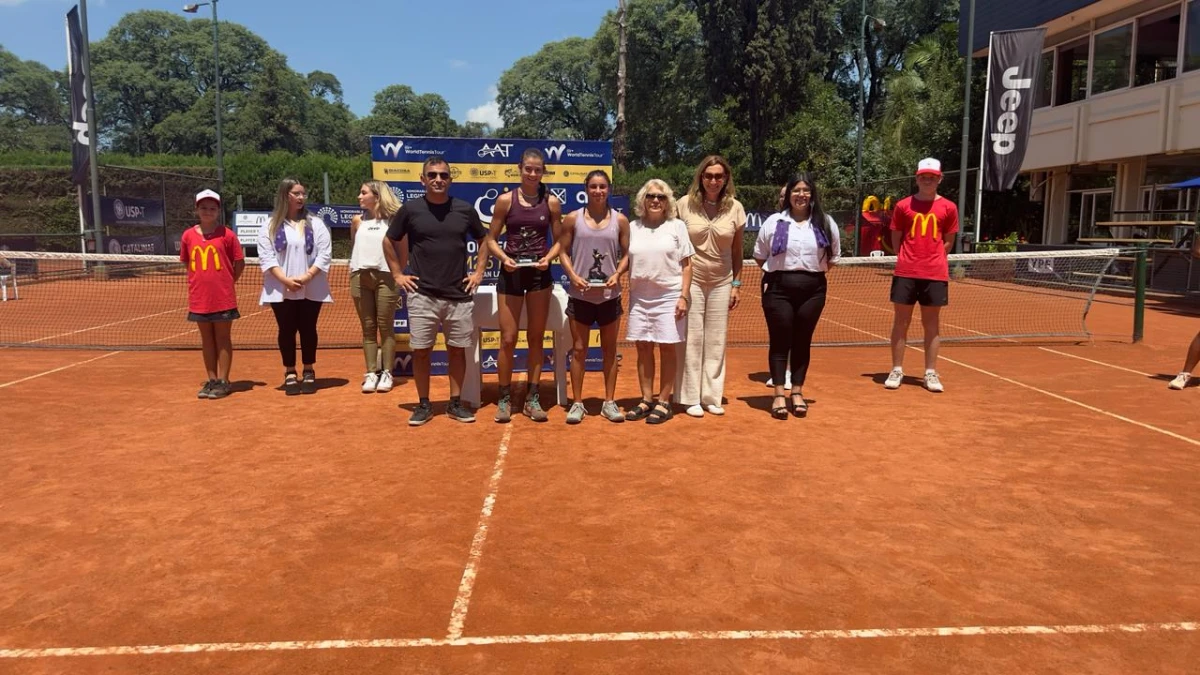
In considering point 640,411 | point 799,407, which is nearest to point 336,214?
point 640,411

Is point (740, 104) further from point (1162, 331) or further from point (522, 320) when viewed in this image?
point (522, 320)

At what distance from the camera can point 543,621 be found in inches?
131

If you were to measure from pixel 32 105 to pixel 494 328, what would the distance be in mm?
96019

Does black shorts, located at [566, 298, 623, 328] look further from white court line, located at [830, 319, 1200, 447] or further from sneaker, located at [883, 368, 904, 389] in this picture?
white court line, located at [830, 319, 1200, 447]

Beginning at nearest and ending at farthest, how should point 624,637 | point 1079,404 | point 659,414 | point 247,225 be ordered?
point 624,637 < point 659,414 < point 1079,404 < point 247,225

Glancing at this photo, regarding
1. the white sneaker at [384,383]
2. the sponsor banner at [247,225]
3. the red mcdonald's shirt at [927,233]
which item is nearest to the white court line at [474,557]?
the white sneaker at [384,383]

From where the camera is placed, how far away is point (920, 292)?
7844mm

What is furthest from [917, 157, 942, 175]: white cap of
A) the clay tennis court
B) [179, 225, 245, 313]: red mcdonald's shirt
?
[179, 225, 245, 313]: red mcdonald's shirt

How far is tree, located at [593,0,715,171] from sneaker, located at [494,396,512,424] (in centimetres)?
3683

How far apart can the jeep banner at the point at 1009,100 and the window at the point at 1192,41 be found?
3.03 meters

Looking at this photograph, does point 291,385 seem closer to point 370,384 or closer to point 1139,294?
point 370,384

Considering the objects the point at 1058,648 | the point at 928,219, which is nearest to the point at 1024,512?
the point at 1058,648

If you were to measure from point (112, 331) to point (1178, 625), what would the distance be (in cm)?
1375

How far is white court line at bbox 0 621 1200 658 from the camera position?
312 cm
